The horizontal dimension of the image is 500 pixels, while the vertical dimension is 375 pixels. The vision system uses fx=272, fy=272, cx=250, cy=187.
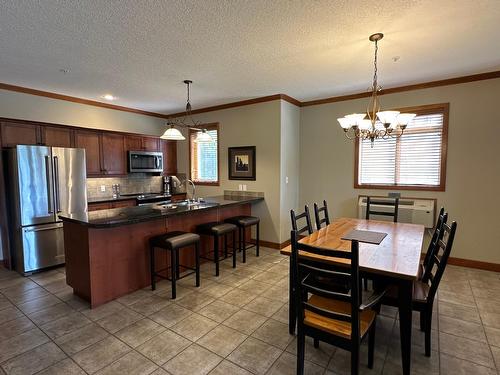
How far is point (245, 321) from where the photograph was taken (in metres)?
2.59

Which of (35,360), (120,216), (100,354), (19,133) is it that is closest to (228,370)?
(100,354)

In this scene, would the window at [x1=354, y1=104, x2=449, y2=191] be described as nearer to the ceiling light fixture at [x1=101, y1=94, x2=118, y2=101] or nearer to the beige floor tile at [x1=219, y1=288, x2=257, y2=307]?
the beige floor tile at [x1=219, y1=288, x2=257, y2=307]

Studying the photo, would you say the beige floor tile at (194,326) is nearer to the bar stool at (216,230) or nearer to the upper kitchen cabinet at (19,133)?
the bar stool at (216,230)

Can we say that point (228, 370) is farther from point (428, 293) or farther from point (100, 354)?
point (428, 293)

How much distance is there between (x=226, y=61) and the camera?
3.18 metres

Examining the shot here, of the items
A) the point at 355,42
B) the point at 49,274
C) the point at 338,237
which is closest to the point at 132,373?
the point at 338,237

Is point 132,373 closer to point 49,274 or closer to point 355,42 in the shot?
point 49,274

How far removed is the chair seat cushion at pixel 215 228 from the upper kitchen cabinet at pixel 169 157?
8.88ft

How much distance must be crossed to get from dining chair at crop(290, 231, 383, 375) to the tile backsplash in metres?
4.64

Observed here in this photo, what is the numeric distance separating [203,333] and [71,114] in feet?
14.3

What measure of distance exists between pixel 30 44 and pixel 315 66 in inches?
120

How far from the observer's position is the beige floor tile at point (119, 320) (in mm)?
2480

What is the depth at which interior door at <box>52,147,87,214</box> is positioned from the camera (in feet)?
12.7

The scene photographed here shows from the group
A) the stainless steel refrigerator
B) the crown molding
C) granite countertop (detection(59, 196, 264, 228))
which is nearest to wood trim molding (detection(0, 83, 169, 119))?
the crown molding
